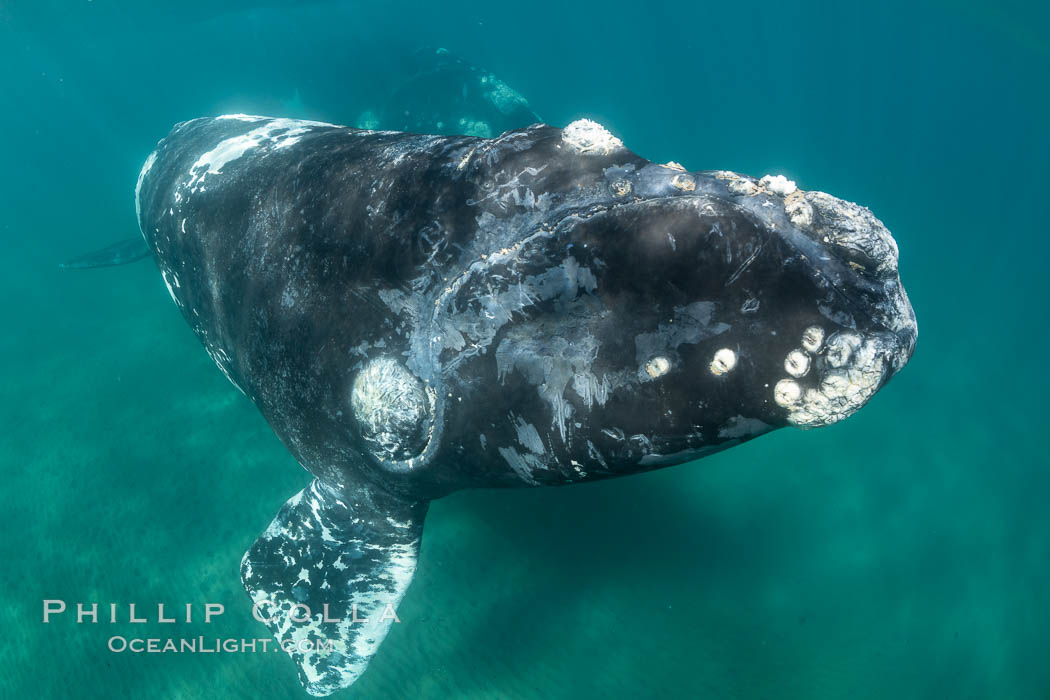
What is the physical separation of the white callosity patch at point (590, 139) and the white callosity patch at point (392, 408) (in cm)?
181

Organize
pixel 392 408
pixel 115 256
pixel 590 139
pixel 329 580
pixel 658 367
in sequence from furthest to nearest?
pixel 115 256 → pixel 329 580 → pixel 392 408 → pixel 590 139 → pixel 658 367

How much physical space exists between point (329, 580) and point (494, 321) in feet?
11.9

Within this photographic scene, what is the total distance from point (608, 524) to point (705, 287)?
666 cm

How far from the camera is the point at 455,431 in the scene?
3.57 m

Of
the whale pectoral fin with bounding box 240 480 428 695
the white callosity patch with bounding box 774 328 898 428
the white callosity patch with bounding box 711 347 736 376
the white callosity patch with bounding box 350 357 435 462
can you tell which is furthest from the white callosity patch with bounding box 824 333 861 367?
the whale pectoral fin with bounding box 240 480 428 695

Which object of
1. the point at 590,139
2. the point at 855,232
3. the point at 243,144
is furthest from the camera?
the point at 243,144

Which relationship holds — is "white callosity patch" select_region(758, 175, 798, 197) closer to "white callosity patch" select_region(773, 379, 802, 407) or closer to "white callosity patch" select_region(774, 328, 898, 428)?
"white callosity patch" select_region(774, 328, 898, 428)

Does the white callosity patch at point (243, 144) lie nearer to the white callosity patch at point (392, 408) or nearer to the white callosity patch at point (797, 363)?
the white callosity patch at point (392, 408)

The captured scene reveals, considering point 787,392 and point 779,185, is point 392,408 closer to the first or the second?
point 787,392

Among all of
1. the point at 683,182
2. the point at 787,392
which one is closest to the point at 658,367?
the point at 787,392

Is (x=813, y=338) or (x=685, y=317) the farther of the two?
(x=685, y=317)

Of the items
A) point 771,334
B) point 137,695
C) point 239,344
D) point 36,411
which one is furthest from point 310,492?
point 36,411

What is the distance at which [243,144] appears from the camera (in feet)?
18.8

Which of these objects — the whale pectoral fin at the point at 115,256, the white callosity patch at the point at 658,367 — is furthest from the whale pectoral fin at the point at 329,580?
the whale pectoral fin at the point at 115,256
